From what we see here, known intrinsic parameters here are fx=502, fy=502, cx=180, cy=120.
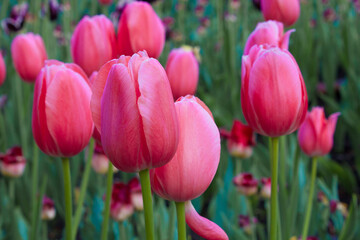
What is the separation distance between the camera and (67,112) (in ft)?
1.80

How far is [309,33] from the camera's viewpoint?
8.79 ft

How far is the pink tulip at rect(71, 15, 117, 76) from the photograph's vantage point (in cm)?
73

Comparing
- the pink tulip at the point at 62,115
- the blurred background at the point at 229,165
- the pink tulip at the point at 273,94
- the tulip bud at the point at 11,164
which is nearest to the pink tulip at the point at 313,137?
the blurred background at the point at 229,165

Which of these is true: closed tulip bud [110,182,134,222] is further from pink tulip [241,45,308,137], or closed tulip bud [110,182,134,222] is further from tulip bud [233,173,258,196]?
pink tulip [241,45,308,137]

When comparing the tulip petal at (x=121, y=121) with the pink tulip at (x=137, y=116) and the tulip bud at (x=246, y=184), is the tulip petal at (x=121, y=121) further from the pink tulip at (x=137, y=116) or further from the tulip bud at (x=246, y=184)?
the tulip bud at (x=246, y=184)

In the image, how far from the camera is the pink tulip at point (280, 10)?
92 cm

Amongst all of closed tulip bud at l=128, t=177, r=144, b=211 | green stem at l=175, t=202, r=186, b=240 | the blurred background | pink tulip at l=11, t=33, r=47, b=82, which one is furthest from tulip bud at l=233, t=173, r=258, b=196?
green stem at l=175, t=202, r=186, b=240

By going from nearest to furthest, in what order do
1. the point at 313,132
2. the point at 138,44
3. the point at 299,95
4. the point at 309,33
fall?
1. the point at 299,95
2. the point at 138,44
3. the point at 313,132
4. the point at 309,33

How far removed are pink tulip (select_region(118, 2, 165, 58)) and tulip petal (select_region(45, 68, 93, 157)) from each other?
0.65ft

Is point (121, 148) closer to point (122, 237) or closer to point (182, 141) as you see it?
point (182, 141)

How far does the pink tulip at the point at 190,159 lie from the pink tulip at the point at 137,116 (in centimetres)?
3

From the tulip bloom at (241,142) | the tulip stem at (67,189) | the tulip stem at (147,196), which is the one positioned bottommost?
the tulip bloom at (241,142)

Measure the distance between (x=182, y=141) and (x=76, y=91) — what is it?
0.18 meters

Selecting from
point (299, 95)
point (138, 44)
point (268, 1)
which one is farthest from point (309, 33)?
point (299, 95)
